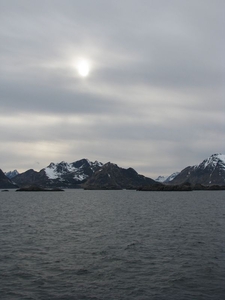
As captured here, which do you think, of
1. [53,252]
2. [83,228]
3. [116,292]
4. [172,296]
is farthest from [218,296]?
[83,228]

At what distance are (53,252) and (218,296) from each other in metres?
20.1

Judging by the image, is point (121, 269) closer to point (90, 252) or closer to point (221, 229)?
point (90, 252)

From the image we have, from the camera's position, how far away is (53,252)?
37.6m

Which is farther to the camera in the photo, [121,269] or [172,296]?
[121,269]

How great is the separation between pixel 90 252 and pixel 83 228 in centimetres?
2138

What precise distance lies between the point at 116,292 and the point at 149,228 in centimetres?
3428

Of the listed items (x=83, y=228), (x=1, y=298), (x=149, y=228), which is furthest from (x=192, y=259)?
(x=83, y=228)

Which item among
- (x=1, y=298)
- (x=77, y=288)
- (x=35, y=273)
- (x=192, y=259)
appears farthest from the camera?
(x=192, y=259)

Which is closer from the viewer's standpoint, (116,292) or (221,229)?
(116,292)

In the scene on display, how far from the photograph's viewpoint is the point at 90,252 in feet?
124

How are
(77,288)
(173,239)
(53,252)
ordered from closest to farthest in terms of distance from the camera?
1. (77,288)
2. (53,252)
3. (173,239)

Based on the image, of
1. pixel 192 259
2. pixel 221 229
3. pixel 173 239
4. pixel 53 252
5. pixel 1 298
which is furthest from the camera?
pixel 221 229

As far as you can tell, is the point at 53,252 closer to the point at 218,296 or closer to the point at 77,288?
the point at 77,288

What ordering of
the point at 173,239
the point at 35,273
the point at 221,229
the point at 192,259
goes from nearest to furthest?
1. the point at 35,273
2. the point at 192,259
3. the point at 173,239
4. the point at 221,229
